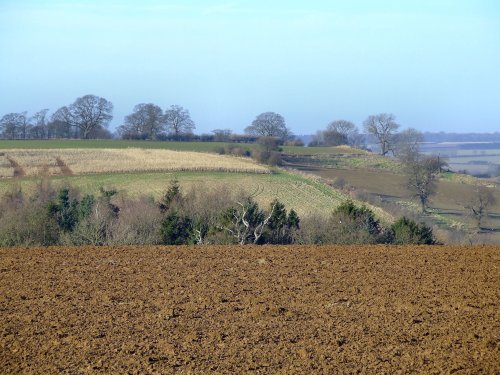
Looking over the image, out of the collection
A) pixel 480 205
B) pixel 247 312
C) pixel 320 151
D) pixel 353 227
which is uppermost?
pixel 320 151

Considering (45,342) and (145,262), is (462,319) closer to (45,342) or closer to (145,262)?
(45,342)

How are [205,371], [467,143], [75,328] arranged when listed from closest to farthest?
[205,371]
[75,328]
[467,143]

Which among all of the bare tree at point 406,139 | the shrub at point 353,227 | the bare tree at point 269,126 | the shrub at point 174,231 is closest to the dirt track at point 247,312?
the shrub at point 353,227

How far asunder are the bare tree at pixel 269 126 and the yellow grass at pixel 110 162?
88.5 ft

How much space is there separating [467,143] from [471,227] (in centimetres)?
13236

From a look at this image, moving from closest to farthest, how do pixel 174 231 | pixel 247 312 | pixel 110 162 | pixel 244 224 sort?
pixel 247 312, pixel 244 224, pixel 174 231, pixel 110 162

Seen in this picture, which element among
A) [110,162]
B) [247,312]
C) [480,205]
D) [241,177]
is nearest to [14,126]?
[110,162]

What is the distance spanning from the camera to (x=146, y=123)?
8600 centimetres

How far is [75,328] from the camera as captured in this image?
9.95 metres

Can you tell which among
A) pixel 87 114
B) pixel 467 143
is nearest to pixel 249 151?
pixel 87 114

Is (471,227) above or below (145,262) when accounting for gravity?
below

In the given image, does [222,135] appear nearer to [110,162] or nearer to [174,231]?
[110,162]

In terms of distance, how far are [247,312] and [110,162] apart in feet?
159

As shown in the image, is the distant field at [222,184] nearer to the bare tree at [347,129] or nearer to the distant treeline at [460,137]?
the bare tree at [347,129]
